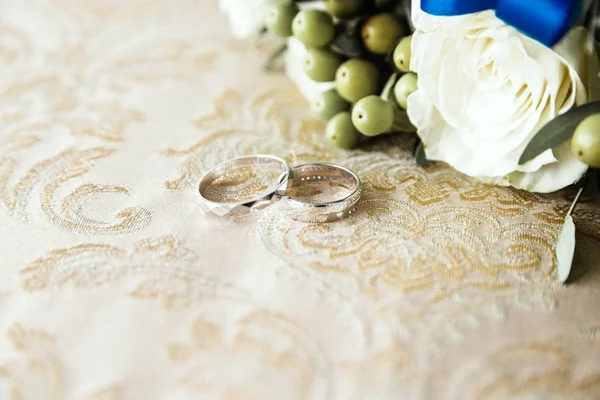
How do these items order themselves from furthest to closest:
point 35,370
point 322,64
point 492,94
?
point 322,64 < point 492,94 < point 35,370

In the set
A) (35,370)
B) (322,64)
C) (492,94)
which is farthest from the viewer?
(322,64)

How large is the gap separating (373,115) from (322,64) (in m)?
0.08

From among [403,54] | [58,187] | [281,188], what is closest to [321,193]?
[281,188]

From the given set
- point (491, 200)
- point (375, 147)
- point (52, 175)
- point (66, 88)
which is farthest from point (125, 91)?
point (491, 200)

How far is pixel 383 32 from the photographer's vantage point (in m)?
0.59

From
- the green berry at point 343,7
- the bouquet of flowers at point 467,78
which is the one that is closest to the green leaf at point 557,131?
the bouquet of flowers at point 467,78

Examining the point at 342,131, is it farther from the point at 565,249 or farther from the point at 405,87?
the point at 565,249

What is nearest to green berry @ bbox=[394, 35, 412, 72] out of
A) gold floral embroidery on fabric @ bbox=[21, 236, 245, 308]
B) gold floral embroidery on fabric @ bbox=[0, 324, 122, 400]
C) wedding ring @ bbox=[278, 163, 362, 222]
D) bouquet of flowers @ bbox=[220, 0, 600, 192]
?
bouquet of flowers @ bbox=[220, 0, 600, 192]

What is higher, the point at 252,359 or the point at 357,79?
the point at 357,79

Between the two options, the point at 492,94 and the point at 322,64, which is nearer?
the point at 492,94

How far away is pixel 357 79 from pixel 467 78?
4.4 inches

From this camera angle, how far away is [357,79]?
600 mm

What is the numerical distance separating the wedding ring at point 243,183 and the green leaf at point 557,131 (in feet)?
0.69

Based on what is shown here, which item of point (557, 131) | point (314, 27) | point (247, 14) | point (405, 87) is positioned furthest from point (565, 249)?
point (247, 14)
